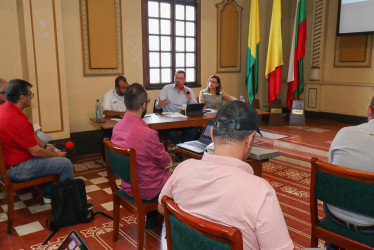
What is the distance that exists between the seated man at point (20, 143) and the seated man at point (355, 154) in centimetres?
220

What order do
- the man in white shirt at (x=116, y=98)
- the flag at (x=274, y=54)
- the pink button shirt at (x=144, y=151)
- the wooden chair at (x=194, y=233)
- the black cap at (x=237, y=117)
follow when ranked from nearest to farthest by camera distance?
the wooden chair at (x=194, y=233) → the black cap at (x=237, y=117) → the pink button shirt at (x=144, y=151) → the man in white shirt at (x=116, y=98) → the flag at (x=274, y=54)

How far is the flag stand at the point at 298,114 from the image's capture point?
6.64 metres

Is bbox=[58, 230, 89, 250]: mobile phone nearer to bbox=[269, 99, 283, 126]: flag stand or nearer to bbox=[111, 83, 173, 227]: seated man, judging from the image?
bbox=[111, 83, 173, 227]: seated man

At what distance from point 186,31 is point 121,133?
416 cm

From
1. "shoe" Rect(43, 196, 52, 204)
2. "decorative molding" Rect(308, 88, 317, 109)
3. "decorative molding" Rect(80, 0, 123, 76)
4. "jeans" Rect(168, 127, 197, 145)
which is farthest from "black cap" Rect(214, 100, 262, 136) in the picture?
"decorative molding" Rect(308, 88, 317, 109)

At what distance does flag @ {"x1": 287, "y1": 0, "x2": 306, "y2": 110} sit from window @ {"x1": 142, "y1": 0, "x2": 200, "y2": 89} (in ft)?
6.35

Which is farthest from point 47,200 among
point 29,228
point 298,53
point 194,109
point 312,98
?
point 312,98

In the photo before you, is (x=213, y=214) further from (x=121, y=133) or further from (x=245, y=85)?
(x=245, y=85)

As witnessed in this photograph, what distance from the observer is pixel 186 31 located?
6156 millimetres

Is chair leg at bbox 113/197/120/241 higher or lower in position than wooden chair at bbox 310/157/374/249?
lower

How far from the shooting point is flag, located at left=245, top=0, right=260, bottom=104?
652cm

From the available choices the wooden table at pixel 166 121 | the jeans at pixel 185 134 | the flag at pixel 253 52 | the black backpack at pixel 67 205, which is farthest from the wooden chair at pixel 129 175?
the flag at pixel 253 52

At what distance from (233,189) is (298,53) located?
6.17m

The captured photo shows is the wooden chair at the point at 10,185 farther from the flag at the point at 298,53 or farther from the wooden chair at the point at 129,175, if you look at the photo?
the flag at the point at 298,53
